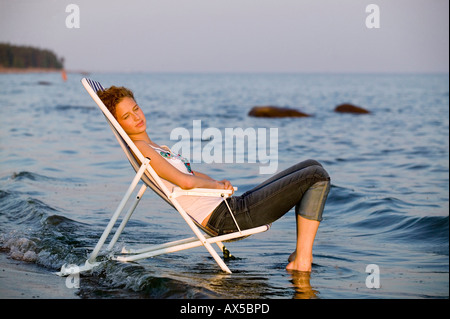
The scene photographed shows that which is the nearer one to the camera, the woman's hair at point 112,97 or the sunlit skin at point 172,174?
the sunlit skin at point 172,174

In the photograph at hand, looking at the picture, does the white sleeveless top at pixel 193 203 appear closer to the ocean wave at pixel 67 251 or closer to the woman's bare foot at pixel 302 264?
the ocean wave at pixel 67 251

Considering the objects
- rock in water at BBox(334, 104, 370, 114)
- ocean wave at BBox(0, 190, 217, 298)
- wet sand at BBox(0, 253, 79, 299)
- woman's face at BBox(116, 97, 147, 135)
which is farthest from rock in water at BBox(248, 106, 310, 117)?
woman's face at BBox(116, 97, 147, 135)

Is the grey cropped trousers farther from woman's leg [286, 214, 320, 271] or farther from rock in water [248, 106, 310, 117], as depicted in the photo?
rock in water [248, 106, 310, 117]

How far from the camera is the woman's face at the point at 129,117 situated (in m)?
4.56

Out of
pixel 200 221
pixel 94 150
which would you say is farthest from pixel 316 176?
pixel 94 150

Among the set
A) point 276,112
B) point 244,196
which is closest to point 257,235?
point 244,196

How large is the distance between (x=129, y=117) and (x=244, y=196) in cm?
106

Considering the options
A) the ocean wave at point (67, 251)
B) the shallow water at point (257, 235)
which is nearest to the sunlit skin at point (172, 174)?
the shallow water at point (257, 235)

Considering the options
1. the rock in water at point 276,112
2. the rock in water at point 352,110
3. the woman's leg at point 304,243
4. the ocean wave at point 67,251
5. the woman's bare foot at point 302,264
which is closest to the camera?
the ocean wave at point 67,251

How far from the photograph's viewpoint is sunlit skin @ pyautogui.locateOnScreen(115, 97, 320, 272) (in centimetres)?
444

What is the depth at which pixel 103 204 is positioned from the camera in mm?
7770

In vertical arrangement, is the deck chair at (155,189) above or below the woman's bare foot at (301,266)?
above

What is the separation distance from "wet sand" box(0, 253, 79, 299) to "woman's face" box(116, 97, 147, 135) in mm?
1255
